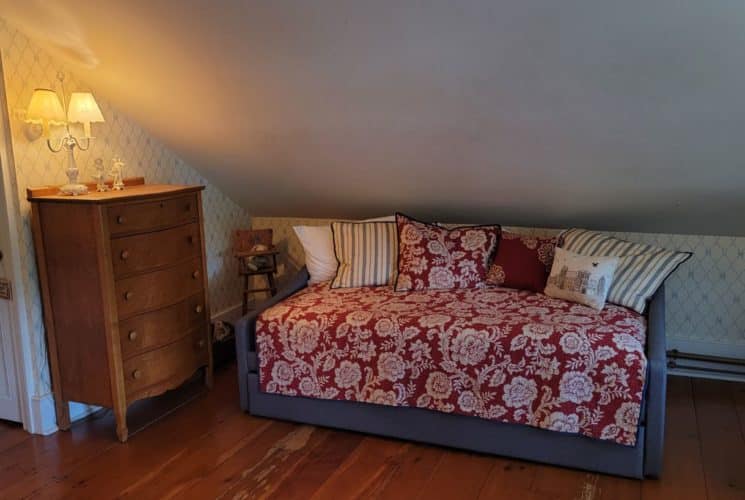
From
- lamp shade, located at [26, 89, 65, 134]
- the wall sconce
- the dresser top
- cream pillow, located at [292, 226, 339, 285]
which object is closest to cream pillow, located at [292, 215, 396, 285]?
cream pillow, located at [292, 226, 339, 285]

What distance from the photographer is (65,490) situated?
2582mm

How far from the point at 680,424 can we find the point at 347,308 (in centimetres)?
173

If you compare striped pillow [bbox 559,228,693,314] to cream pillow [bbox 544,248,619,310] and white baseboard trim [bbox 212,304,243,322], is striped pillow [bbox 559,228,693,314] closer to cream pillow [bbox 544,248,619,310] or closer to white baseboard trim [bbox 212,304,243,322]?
cream pillow [bbox 544,248,619,310]

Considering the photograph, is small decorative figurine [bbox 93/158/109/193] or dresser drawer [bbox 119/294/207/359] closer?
dresser drawer [bbox 119/294/207/359]

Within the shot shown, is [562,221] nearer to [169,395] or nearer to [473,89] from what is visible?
[473,89]

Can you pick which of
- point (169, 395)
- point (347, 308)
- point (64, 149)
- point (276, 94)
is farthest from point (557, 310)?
point (64, 149)

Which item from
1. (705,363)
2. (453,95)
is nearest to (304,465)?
(453,95)

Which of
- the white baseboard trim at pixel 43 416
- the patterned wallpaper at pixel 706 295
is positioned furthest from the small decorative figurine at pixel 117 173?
the patterned wallpaper at pixel 706 295

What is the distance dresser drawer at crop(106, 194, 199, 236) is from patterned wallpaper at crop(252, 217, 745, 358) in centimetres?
246

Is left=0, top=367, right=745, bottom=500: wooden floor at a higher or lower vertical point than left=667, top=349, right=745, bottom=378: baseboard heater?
lower

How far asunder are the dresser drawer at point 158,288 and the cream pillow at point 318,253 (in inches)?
26.3

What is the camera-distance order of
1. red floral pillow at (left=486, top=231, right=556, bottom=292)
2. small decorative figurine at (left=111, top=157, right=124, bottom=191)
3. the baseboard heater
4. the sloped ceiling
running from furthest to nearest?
1. the baseboard heater
2. red floral pillow at (left=486, top=231, right=556, bottom=292)
3. small decorative figurine at (left=111, top=157, right=124, bottom=191)
4. the sloped ceiling

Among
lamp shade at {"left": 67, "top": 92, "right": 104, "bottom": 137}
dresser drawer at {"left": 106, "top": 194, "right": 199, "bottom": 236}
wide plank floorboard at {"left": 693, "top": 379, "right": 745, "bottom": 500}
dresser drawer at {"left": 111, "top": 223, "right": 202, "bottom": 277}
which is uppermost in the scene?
lamp shade at {"left": 67, "top": 92, "right": 104, "bottom": 137}

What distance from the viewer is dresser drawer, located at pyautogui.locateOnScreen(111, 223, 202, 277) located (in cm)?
286
